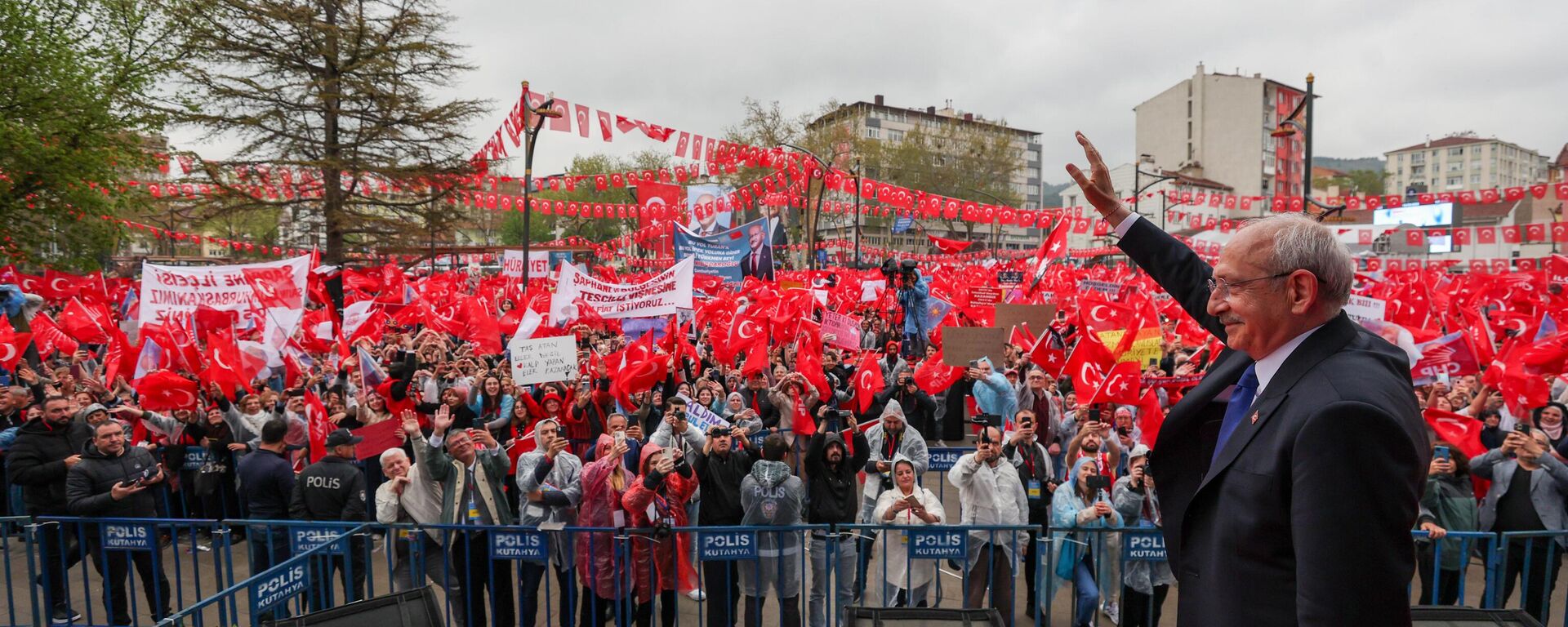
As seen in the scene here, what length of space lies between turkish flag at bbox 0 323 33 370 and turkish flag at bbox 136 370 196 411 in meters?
3.62

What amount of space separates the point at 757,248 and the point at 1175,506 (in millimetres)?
21003

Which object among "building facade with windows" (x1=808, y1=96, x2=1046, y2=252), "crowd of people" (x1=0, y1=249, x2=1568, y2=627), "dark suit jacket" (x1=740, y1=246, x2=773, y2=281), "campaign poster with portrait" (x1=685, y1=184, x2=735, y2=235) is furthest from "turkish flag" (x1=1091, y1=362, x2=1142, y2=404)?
"building facade with windows" (x1=808, y1=96, x2=1046, y2=252)

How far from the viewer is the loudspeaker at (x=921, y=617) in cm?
371

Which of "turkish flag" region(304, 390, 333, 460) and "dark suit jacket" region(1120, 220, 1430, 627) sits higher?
"dark suit jacket" region(1120, 220, 1430, 627)

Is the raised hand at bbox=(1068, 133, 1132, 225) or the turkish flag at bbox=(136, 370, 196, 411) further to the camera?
the turkish flag at bbox=(136, 370, 196, 411)

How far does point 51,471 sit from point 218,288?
5.69 meters

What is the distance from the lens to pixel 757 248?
22781 millimetres

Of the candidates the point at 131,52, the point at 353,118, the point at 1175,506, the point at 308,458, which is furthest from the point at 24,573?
the point at 353,118

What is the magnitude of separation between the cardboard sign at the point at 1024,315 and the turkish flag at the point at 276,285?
970cm

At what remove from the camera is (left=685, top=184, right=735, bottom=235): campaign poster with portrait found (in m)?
30.5

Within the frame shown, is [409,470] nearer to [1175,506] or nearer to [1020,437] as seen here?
[1020,437]

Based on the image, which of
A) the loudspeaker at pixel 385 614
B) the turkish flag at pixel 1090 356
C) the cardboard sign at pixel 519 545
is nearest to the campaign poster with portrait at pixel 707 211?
the turkish flag at pixel 1090 356

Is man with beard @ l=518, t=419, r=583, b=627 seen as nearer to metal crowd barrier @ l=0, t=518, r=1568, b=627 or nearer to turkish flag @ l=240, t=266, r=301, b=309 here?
metal crowd barrier @ l=0, t=518, r=1568, b=627

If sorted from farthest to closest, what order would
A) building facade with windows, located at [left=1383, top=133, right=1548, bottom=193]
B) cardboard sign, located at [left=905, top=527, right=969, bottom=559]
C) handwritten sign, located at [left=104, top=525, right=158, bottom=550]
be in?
building facade with windows, located at [left=1383, top=133, right=1548, bottom=193] < handwritten sign, located at [left=104, top=525, right=158, bottom=550] < cardboard sign, located at [left=905, top=527, right=969, bottom=559]
